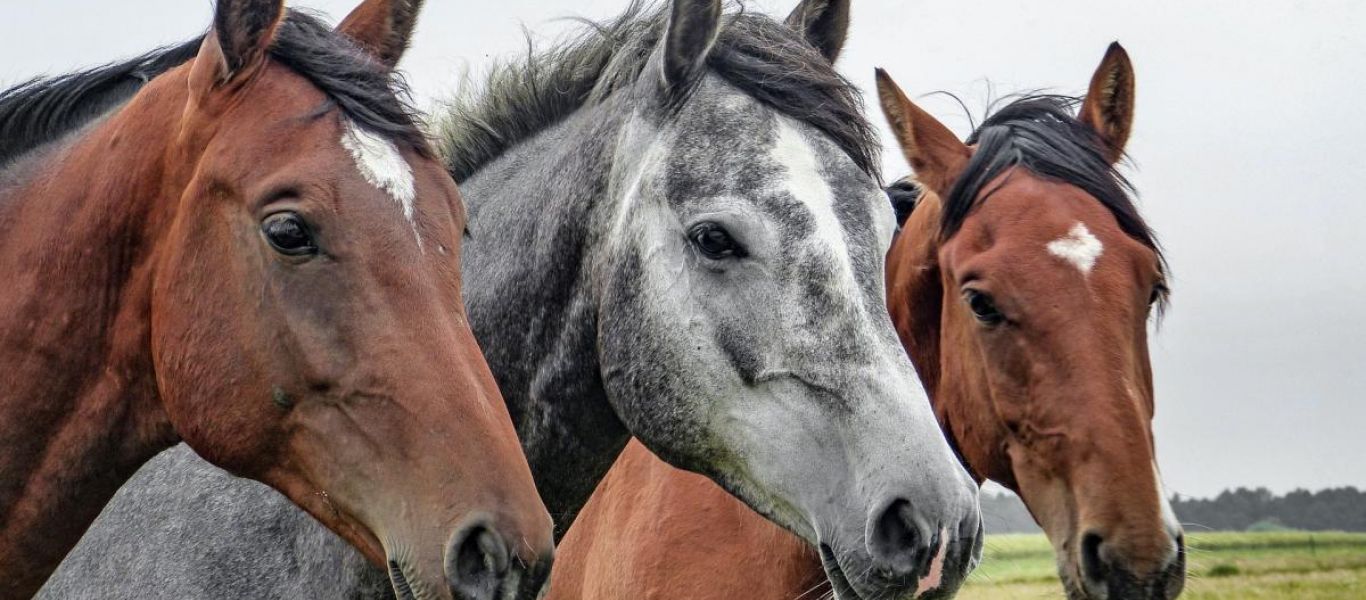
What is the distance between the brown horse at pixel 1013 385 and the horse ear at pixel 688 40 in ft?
5.35

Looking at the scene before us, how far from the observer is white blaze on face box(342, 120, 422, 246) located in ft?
11.0

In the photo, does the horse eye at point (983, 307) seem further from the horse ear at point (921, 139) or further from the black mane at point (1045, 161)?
the horse ear at point (921, 139)

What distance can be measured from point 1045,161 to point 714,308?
2482 mm

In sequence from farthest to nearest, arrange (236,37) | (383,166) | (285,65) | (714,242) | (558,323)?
(558,323) < (714,242) < (285,65) < (236,37) < (383,166)

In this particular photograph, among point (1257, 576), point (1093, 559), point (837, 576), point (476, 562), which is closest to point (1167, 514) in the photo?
point (1093, 559)

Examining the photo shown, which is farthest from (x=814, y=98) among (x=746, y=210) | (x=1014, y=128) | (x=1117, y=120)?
(x=1117, y=120)

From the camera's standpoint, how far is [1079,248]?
535 centimetres

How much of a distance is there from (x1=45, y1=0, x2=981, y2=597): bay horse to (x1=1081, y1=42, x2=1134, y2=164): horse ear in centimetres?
213

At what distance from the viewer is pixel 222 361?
128 inches

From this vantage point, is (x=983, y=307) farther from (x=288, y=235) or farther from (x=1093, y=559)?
(x=288, y=235)

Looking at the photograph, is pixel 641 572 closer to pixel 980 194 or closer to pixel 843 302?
pixel 843 302

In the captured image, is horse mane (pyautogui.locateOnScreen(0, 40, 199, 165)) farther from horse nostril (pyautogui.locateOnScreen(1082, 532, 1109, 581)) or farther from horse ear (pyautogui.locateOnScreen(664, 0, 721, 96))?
horse nostril (pyautogui.locateOnScreen(1082, 532, 1109, 581))

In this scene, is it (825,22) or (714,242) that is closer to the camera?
(714,242)

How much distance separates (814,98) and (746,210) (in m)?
0.60
